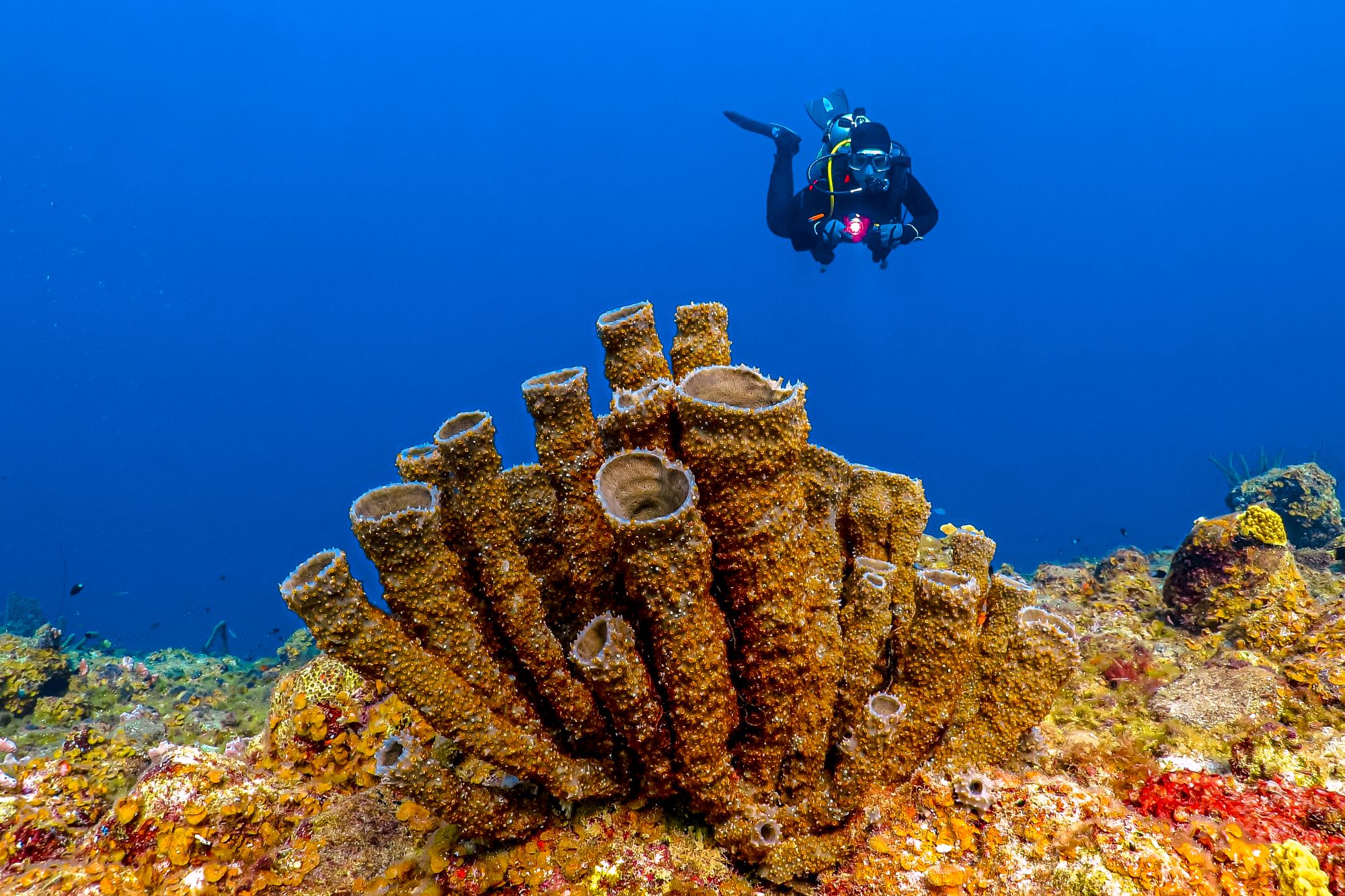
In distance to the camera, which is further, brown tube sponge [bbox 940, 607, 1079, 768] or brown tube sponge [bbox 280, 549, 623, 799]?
brown tube sponge [bbox 940, 607, 1079, 768]

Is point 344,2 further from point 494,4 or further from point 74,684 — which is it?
point 74,684

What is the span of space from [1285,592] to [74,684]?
1468 centimetres

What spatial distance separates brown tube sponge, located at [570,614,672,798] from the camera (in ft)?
6.87

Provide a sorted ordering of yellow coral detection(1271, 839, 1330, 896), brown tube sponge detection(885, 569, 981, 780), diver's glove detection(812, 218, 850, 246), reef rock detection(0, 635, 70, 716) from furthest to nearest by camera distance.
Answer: diver's glove detection(812, 218, 850, 246), reef rock detection(0, 635, 70, 716), brown tube sponge detection(885, 569, 981, 780), yellow coral detection(1271, 839, 1330, 896)

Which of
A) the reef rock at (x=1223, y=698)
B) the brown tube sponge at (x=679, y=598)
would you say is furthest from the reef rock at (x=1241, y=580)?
the brown tube sponge at (x=679, y=598)

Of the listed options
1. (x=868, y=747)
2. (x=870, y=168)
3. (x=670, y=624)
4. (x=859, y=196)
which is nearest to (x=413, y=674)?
(x=670, y=624)

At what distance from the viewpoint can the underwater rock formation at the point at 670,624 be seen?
2.11m

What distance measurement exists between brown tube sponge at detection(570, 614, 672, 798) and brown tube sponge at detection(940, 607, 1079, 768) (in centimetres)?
133

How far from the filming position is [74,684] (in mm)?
9484

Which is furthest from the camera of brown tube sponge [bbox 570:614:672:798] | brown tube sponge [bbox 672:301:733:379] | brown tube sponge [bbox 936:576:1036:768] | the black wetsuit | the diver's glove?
the diver's glove

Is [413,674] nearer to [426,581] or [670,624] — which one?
[426,581]

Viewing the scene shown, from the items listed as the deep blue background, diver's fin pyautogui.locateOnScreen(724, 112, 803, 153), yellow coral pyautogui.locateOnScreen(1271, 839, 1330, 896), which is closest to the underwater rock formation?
yellow coral pyautogui.locateOnScreen(1271, 839, 1330, 896)

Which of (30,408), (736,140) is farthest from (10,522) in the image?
(736,140)

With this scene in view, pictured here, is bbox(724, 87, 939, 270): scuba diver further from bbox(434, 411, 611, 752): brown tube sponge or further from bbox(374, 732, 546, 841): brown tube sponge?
bbox(374, 732, 546, 841): brown tube sponge
